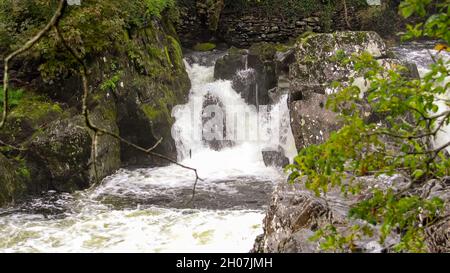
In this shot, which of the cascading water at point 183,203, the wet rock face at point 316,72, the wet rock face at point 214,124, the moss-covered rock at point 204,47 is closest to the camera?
the cascading water at point 183,203

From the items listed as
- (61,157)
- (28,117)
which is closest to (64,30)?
(28,117)

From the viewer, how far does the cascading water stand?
7.05m

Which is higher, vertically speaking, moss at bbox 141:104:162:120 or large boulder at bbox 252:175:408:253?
moss at bbox 141:104:162:120

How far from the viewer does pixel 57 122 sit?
32.0 feet

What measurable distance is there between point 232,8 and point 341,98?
15.7 metres

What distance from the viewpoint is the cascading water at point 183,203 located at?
277 inches

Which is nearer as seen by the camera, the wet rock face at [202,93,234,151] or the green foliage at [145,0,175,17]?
the green foliage at [145,0,175,17]

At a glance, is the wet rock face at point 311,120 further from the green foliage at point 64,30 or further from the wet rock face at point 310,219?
the wet rock face at point 310,219

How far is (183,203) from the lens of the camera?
8.86 metres

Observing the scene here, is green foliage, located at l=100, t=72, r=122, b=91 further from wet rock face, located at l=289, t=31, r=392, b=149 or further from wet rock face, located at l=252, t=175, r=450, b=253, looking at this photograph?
wet rock face, located at l=252, t=175, r=450, b=253

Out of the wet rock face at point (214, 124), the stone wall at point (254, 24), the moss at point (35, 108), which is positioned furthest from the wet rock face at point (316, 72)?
the stone wall at point (254, 24)

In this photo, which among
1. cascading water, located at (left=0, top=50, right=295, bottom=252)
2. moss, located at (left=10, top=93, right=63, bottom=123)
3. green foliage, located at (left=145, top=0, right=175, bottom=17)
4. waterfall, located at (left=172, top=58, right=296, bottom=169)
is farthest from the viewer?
green foliage, located at (left=145, top=0, right=175, bottom=17)

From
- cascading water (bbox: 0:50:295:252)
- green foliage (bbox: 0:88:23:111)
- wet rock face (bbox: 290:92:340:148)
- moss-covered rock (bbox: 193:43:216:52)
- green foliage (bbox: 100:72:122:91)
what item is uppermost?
moss-covered rock (bbox: 193:43:216:52)

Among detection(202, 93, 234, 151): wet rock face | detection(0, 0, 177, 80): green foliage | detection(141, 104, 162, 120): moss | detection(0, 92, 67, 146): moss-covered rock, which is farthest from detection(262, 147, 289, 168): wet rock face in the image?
detection(0, 92, 67, 146): moss-covered rock
